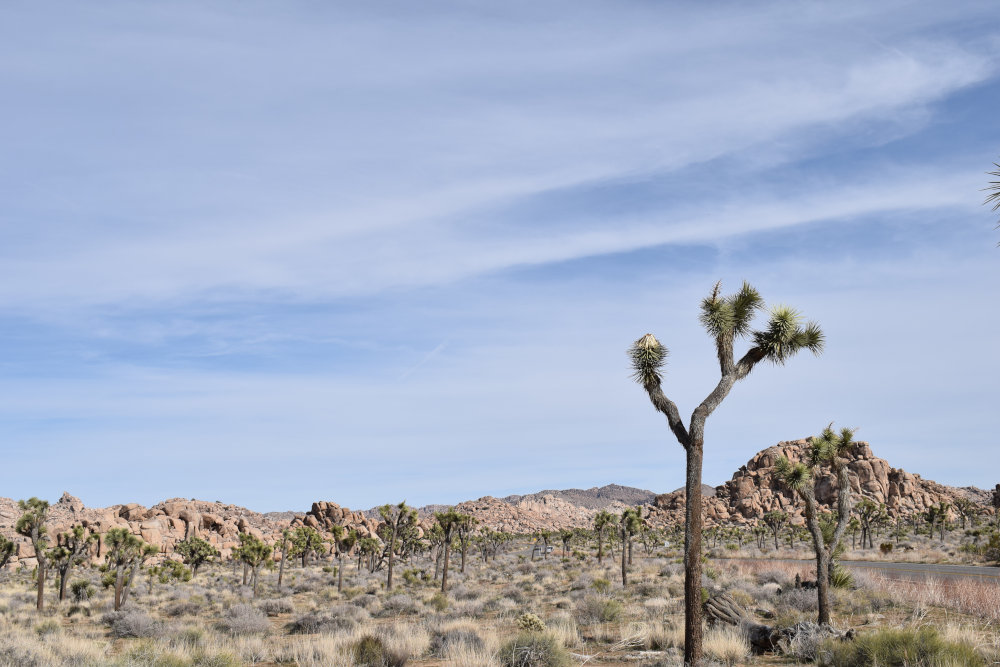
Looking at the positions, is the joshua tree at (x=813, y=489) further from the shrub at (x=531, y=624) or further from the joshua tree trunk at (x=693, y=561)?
the shrub at (x=531, y=624)

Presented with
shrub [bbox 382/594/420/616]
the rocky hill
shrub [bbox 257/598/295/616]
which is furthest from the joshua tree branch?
the rocky hill

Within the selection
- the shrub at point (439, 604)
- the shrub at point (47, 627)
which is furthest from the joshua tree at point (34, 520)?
the shrub at point (439, 604)

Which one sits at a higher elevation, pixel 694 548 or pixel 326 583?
pixel 694 548

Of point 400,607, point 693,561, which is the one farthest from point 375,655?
point 400,607

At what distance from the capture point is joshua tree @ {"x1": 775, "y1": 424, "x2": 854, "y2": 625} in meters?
17.6

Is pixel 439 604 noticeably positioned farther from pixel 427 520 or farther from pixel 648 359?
pixel 427 520

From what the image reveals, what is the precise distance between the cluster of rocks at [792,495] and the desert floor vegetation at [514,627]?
4369 inches

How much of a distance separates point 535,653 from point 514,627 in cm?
735

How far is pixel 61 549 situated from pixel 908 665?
39.3 m

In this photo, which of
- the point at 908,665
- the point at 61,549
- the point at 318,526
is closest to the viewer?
the point at 908,665

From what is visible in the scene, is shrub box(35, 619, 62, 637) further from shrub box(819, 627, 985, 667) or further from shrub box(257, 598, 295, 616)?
shrub box(819, 627, 985, 667)

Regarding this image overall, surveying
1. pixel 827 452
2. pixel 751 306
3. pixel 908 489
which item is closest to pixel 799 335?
pixel 751 306

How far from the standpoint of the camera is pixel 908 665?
1077cm

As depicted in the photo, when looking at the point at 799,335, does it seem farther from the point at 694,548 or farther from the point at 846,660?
the point at 846,660
